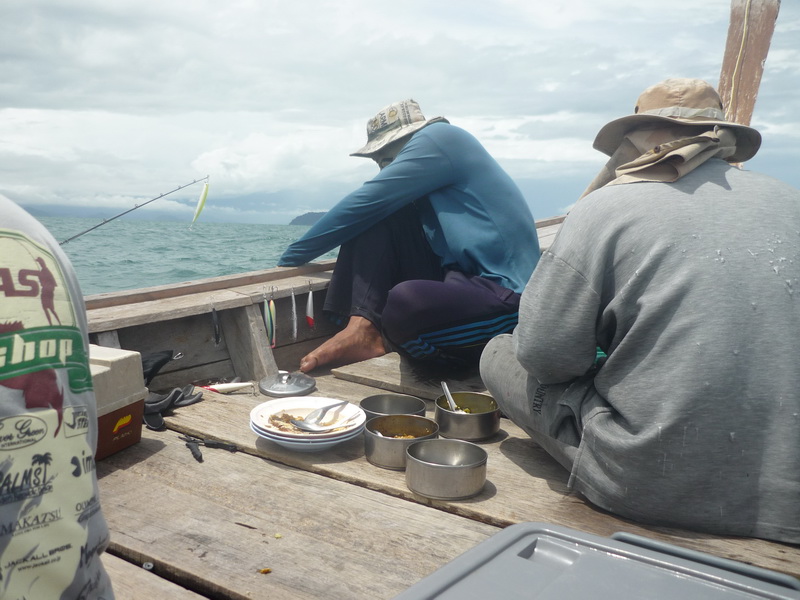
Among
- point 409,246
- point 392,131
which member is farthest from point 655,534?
point 392,131

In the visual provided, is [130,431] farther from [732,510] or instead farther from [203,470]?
[732,510]

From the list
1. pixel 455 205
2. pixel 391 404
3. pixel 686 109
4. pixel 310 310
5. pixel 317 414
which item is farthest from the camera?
pixel 310 310

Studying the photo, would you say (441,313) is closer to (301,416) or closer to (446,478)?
(301,416)

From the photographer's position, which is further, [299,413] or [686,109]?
[299,413]

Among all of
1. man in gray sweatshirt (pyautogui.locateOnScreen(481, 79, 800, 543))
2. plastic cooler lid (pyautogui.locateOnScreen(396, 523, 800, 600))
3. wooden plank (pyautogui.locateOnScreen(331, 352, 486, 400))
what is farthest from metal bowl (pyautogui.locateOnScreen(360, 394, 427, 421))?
plastic cooler lid (pyautogui.locateOnScreen(396, 523, 800, 600))

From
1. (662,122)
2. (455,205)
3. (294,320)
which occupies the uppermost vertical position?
(662,122)

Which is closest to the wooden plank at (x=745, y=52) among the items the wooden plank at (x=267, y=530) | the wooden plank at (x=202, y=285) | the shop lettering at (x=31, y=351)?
the wooden plank at (x=202, y=285)

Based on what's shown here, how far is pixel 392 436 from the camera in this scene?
2350mm

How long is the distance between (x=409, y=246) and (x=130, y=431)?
1.87 meters

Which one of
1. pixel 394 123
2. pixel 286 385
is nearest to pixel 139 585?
pixel 286 385

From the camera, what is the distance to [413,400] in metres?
2.57

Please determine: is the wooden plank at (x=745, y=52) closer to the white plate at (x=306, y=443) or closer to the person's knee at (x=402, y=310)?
the person's knee at (x=402, y=310)

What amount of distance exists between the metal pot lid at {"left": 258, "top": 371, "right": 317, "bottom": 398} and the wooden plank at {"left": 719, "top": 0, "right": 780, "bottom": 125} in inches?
185

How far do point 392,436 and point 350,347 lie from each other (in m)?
1.20
